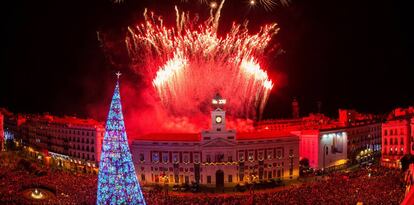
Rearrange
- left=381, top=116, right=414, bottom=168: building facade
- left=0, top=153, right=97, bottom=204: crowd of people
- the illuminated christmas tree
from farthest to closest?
left=381, top=116, right=414, bottom=168: building facade → left=0, top=153, right=97, bottom=204: crowd of people → the illuminated christmas tree

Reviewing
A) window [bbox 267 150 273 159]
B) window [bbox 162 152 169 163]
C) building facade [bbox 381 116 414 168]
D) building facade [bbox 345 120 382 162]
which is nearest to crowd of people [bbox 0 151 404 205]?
window [bbox 162 152 169 163]

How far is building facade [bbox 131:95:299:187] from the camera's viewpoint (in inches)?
1844

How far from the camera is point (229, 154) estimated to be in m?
47.2

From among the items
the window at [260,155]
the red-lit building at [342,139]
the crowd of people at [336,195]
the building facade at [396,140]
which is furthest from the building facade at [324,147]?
the crowd of people at [336,195]

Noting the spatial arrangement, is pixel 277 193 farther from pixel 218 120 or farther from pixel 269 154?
pixel 218 120

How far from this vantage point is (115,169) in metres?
29.2

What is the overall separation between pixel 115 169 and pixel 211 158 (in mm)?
18777

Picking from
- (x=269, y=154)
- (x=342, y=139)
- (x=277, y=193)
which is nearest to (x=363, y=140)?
(x=342, y=139)

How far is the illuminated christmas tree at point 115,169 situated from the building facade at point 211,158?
17610 mm

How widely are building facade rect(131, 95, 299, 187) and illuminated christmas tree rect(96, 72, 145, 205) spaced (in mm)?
17610

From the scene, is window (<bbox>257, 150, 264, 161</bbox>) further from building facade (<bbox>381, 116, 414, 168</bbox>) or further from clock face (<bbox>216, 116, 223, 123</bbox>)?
building facade (<bbox>381, 116, 414, 168</bbox>)

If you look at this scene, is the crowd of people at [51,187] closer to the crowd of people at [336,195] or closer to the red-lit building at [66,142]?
the crowd of people at [336,195]

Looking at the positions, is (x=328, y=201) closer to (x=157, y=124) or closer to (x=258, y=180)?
(x=258, y=180)

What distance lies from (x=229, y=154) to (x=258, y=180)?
3.70 m
